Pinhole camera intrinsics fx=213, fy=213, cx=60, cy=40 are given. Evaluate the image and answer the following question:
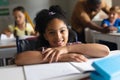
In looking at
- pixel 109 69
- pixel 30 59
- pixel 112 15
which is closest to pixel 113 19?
pixel 112 15

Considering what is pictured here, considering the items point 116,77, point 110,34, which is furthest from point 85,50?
point 110,34

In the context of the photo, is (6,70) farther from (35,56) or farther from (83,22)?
(83,22)

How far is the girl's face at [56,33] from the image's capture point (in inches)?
51.2

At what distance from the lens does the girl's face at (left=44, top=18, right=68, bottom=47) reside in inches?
51.2

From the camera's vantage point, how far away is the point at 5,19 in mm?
4812

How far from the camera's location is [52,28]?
134cm

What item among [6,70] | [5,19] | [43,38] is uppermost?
[5,19]

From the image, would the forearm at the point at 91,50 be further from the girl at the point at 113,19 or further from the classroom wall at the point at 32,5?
the classroom wall at the point at 32,5

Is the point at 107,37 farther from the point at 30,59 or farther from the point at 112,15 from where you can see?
the point at 30,59

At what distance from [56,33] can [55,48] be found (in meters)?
0.15

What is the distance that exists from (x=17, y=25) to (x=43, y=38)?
2093 mm

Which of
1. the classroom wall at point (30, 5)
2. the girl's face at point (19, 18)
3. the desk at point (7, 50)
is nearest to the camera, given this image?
the desk at point (7, 50)

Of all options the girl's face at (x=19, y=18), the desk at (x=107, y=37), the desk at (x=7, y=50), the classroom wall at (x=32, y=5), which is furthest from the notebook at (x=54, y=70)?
the classroom wall at (x=32, y=5)

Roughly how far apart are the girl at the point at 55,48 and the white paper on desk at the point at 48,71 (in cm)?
6
